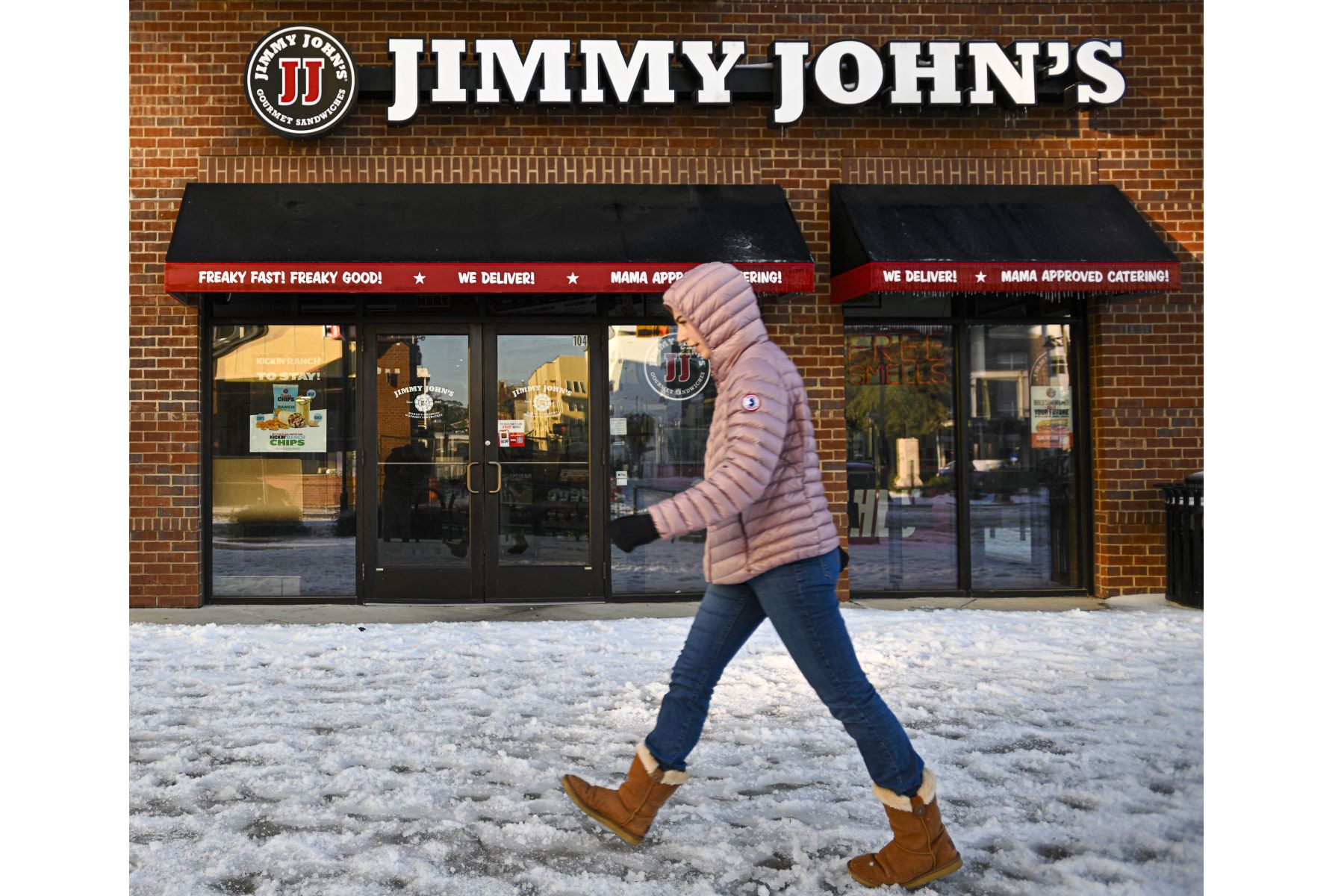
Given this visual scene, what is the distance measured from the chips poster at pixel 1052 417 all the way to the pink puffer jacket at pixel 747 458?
6.83 meters

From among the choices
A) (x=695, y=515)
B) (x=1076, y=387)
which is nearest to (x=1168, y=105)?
(x=1076, y=387)

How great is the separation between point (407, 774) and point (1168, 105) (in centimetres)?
924

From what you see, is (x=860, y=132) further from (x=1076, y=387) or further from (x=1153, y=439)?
(x=1153, y=439)

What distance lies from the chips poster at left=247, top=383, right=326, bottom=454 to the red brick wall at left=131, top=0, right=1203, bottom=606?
1.77ft

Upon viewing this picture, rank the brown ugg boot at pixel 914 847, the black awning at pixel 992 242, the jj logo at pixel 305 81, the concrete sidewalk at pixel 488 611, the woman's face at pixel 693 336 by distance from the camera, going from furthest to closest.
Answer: the jj logo at pixel 305 81 < the concrete sidewalk at pixel 488 611 < the black awning at pixel 992 242 < the woman's face at pixel 693 336 < the brown ugg boot at pixel 914 847

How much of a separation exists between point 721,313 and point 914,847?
1.92 m

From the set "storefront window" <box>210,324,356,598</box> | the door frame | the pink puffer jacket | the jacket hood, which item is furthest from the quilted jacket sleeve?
"storefront window" <box>210,324,356,598</box>

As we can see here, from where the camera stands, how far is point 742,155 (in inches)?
366

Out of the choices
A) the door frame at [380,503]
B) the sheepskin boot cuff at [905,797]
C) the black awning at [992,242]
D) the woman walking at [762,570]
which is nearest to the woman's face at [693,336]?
the woman walking at [762,570]

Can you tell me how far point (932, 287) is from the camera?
8352 mm

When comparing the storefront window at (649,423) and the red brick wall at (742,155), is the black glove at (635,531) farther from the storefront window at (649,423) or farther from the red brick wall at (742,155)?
the red brick wall at (742,155)

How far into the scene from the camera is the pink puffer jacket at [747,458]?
10.6 ft

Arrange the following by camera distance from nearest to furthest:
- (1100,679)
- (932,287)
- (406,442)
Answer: (1100,679)
(932,287)
(406,442)

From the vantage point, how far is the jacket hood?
3.50m
